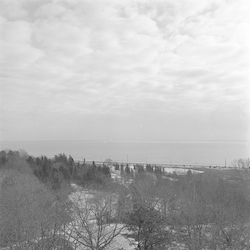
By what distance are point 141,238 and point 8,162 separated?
1341 inches

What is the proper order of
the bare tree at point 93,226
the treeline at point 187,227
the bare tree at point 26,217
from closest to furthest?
1. the bare tree at point 26,217
2. the treeline at point 187,227
3. the bare tree at point 93,226

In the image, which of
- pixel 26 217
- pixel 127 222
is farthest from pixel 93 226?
pixel 26 217

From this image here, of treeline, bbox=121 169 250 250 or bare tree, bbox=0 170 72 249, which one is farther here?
treeline, bbox=121 169 250 250

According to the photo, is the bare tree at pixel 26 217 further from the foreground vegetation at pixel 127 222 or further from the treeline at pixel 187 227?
the treeline at pixel 187 227

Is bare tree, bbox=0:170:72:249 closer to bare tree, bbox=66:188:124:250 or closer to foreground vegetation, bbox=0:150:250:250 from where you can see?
foreground vegetation, bbox=0:150:250:250

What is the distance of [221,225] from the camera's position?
13.3m

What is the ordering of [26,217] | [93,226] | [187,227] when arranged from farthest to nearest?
1. [93,226]
2. [187,227]
3. [26,217]

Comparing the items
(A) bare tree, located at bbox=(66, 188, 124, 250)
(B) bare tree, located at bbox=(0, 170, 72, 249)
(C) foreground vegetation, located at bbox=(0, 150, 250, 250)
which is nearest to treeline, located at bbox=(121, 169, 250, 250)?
(C) foreground vegetation, located at bbox=(0, 150, 250, 250)

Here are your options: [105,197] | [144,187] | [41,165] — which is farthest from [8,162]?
[105,197]

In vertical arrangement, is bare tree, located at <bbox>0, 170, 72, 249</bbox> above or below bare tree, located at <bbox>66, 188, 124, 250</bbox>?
above

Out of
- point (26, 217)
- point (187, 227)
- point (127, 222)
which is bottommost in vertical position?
point (187, 227)

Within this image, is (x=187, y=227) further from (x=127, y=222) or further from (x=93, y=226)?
(x=93, y=226)

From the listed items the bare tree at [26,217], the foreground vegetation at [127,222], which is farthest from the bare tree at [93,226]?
the bare tree at [26,217]

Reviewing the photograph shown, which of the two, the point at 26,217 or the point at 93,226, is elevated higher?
the point at 26,217
